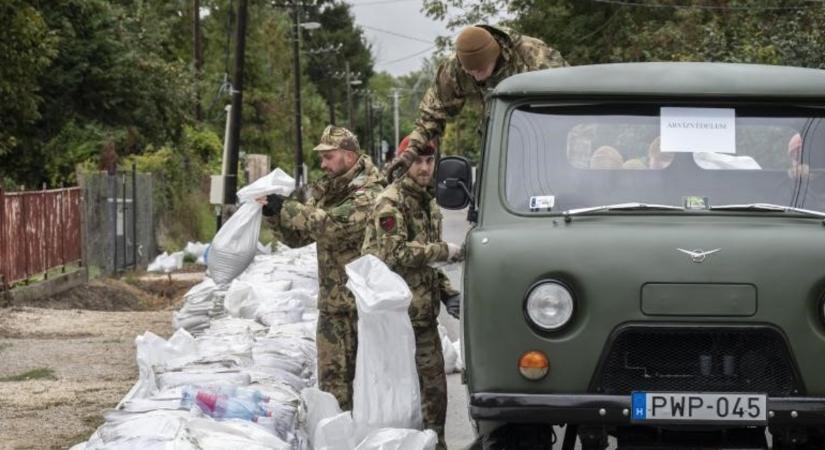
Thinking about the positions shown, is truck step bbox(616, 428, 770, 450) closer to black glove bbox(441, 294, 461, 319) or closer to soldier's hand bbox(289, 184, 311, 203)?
black glove bbox(441, 294, 461, 319)

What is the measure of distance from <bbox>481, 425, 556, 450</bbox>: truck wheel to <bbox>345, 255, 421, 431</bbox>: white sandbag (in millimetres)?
1012

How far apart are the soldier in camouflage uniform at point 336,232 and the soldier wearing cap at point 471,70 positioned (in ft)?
2.02

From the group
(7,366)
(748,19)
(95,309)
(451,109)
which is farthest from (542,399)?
(748,19)

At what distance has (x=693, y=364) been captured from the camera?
6.09 metres

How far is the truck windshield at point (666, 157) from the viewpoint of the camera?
21.7ft

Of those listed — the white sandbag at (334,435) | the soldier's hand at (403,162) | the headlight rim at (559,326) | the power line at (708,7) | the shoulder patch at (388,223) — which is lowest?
the white sandbag at (334,435)

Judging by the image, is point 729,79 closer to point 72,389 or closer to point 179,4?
point 72,389

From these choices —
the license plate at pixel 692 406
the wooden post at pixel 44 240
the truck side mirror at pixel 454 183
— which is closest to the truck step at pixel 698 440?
the license plate at pixel 692 406

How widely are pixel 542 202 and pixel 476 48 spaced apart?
1.67 m

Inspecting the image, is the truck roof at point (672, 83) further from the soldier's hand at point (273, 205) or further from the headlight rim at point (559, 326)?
the soldier's hand at point (273, 205)

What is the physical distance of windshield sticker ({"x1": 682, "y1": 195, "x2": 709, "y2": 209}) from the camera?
6555 mm

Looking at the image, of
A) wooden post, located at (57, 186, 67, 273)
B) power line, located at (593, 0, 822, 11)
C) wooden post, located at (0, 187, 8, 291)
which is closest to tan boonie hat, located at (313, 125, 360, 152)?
wooden post, located at (0, 187, 8, 291)

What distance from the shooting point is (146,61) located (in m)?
34.4

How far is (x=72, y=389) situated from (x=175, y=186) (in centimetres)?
2201
